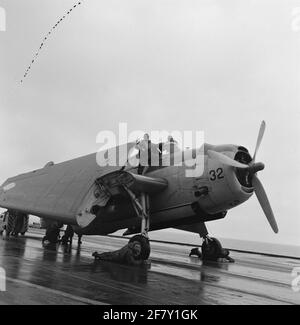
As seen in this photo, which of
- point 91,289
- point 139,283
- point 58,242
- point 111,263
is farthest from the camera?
point 58,242

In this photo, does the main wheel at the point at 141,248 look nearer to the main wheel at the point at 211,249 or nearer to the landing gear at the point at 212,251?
the landing gear at the point at 212,251

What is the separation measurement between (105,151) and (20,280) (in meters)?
11.9

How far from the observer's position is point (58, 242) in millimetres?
26656

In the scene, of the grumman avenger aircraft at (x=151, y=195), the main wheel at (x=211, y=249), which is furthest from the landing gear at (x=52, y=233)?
the main wheel at (x=211, y=249)

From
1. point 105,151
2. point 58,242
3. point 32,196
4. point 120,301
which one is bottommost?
point 58,242

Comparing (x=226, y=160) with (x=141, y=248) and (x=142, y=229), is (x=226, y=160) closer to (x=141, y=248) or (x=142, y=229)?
(x=142, y=229)

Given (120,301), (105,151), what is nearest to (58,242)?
(105,151)

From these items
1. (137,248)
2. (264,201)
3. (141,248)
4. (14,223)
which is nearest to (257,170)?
(264,201)

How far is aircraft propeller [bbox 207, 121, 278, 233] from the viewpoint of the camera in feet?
45.9

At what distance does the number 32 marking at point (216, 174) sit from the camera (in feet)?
47.4

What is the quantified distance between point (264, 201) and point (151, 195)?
5121 mm

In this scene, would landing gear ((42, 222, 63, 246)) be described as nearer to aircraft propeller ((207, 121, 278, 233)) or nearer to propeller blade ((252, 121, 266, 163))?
aircraft propeller ((207, 121, 278, 233))
